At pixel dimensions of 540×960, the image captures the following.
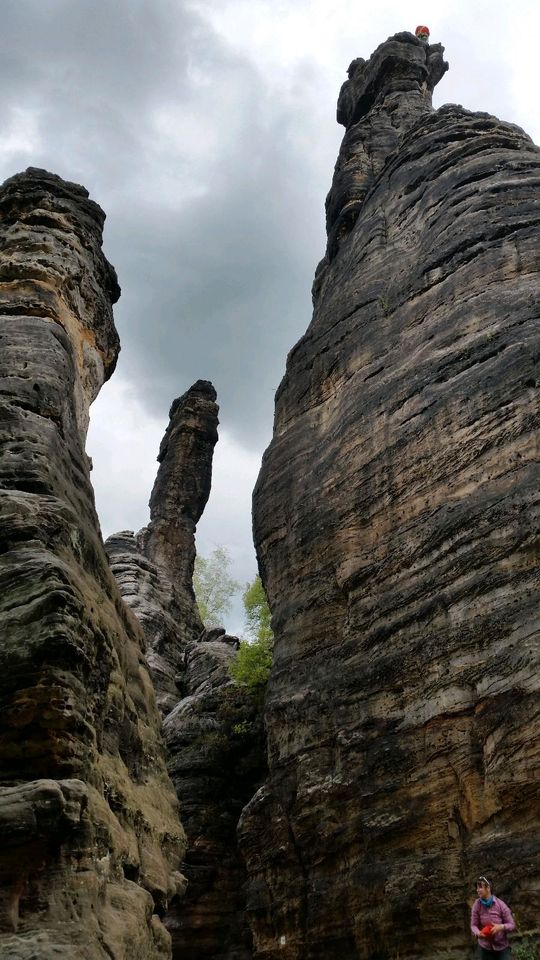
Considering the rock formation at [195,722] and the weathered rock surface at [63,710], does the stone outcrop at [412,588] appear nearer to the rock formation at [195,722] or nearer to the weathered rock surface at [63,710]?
the rock formation at [195,722]

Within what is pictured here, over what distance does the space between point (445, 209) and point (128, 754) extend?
16145mm

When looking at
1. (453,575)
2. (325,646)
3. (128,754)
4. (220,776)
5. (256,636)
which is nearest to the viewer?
(128,754)

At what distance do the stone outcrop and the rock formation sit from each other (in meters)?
3.96

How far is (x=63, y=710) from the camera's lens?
289 inches

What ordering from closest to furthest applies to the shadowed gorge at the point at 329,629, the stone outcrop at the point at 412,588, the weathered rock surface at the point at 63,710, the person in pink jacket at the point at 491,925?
the weathered rock surface at the point at 63,710, the shadowed gorge at the point at 329,629, the person in pink jacket at the point at 491,925, the stone outcrop at the point at 412,588

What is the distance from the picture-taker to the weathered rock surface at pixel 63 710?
660cm

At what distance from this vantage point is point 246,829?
16125mm

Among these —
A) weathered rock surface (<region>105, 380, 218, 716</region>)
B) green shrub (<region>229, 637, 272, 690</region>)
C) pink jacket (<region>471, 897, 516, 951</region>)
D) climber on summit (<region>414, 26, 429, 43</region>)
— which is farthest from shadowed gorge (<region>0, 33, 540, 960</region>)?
climber on summit (<region>414, 26, 429, 43</region>)

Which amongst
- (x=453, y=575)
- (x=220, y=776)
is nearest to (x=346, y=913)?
(x=453, y=575)

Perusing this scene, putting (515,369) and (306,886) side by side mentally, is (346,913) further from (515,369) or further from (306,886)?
(515,369)

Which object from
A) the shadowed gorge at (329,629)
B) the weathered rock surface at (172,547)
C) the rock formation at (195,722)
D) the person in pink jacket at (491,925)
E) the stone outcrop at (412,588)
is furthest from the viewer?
the weathered rock surface at (172,547)

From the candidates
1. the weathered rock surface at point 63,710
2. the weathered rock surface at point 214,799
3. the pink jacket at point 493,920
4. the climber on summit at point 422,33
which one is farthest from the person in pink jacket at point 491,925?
the climber on summit at point 422,33

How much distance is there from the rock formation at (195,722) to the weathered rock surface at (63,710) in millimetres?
9590

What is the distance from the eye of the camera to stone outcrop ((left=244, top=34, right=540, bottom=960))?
1256cm
